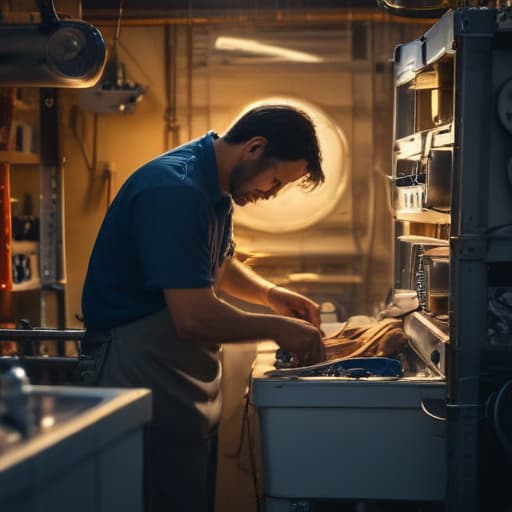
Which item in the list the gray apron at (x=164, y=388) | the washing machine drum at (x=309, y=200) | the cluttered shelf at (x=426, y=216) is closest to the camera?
the gray apron at (x=164, y=388)

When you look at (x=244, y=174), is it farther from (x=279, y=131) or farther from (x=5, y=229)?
(x=5, y=229)

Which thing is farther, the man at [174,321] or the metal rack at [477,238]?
the man at [174,321]

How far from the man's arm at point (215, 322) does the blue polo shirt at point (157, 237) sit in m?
0.04

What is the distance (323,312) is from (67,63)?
69.8 inches

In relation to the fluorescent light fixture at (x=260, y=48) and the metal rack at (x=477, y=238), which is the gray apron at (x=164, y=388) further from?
the fluorescent light fixture at (x=260, y=48)

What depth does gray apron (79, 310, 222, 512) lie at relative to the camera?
8.95 ft

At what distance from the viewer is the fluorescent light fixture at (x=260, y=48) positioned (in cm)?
524

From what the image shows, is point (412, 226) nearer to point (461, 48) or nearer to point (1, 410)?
point (461, 48)

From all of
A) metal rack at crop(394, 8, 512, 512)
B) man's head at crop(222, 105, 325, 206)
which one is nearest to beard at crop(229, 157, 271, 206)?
man's head at crop(222, 105, 325, 206)

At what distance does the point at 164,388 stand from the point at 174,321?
286 millimetres

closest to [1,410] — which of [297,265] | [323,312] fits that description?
[323,312]

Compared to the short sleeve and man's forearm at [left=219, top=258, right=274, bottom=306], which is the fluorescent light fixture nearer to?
man's forearm at [left=219, top=258, right=274, bottom=306]

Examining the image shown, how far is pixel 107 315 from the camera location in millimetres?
2727

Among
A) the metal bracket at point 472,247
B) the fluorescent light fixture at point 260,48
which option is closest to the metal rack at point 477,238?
the metal bracket at point 472,247
